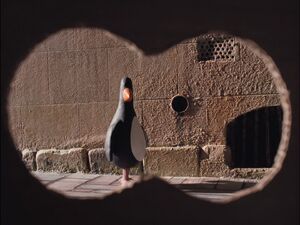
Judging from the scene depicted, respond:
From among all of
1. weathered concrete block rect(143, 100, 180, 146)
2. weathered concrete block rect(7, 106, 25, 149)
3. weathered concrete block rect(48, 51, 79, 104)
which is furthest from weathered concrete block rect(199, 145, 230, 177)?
weathered concrete block rect(7, 106, 25, 149)

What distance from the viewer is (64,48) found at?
5.79 meters

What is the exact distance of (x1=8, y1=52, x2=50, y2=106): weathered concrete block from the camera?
5.84m

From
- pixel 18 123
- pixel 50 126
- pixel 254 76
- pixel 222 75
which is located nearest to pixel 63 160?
pixel 50 126

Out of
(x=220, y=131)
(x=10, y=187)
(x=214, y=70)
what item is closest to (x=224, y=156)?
(x=220, y=131)

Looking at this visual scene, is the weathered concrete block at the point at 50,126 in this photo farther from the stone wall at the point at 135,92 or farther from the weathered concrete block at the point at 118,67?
the weathered concrete block at the point at 118,67

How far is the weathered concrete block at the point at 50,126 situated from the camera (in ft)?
18.9

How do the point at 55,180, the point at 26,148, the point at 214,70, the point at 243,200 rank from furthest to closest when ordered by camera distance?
the point at 26,148 → the point at 214,70 → the point at 55,180 → the point at 243,200

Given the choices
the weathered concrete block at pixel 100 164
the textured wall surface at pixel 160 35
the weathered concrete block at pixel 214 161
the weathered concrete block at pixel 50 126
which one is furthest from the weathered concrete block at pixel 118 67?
the textured wall surface at pixel 160 35

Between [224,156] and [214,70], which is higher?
[214,70]

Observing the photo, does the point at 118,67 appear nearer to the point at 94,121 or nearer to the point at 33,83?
the point at 94,121

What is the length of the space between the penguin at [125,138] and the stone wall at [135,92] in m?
1.00

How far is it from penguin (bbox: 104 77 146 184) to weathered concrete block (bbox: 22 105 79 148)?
1.40 metres
